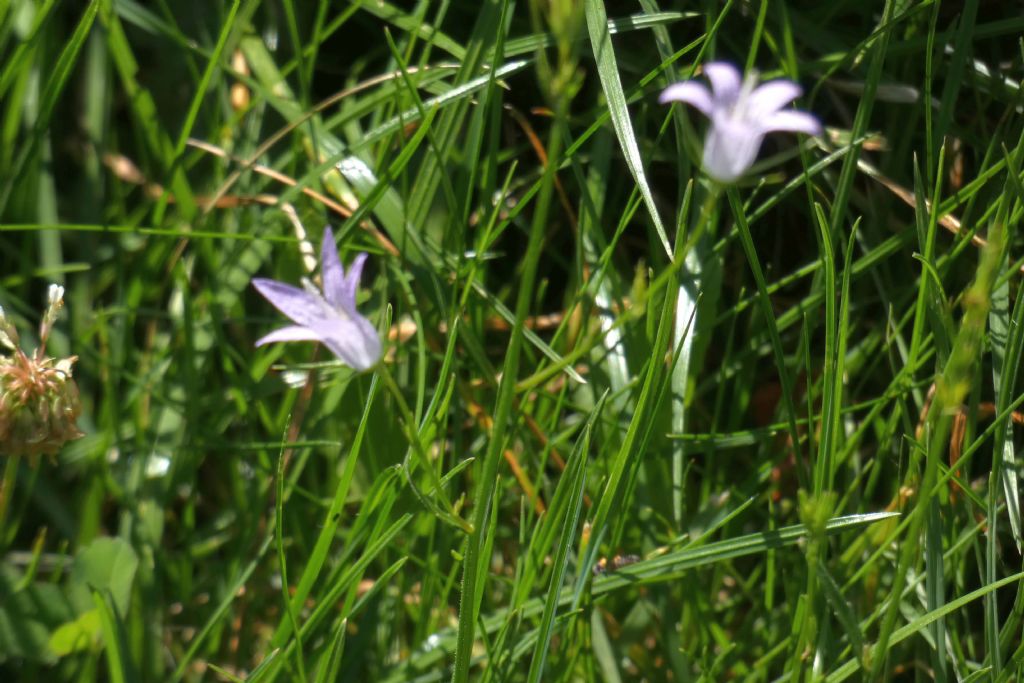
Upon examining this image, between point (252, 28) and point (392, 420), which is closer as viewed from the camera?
point (392, 420)

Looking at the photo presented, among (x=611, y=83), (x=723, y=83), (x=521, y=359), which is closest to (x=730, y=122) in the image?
(x=723, y=83)

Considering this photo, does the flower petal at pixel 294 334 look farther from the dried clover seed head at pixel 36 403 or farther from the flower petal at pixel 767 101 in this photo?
the dried clover seed head at pixel 36 403

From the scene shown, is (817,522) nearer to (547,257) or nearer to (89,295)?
(547,257)

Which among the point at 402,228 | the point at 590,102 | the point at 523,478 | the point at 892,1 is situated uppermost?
the point at 892,1

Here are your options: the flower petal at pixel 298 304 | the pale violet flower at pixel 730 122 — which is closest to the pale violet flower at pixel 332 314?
the flower petal at pixel 298 304

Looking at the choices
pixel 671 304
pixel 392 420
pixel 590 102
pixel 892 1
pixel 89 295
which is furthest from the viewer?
pixel 89 295

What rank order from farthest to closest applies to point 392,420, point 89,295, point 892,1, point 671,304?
point 89,295 → point 392,420 → point 892,1 → point 671,304

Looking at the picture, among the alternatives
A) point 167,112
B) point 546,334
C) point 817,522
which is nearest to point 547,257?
point 546,334

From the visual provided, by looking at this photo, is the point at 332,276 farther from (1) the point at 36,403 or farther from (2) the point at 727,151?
(1) the point at 36,403
